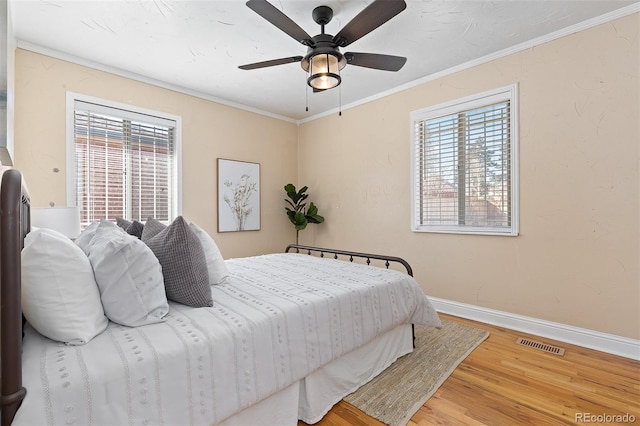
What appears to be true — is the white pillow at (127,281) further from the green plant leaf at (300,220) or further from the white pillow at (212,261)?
the green plant leaf at (300,220)

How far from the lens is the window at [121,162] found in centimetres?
303

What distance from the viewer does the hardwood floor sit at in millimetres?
1617

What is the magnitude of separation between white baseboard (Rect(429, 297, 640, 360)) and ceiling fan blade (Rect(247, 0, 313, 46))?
9.61ft

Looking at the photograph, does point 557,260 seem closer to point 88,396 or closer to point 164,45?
point 88,396

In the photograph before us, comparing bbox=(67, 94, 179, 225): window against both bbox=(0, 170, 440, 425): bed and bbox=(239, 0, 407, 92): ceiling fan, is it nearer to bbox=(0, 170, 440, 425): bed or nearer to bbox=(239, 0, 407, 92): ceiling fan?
bbox=(239, 0, 407, 92): ceiling fan

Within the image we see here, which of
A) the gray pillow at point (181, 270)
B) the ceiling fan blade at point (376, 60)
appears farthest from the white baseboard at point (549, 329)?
the gray pillow at point (181, 270)

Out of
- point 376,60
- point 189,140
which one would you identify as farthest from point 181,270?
point 189,140

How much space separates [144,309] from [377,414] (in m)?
1.30

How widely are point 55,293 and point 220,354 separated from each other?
0.61 m

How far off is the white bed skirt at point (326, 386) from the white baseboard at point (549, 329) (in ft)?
4.08

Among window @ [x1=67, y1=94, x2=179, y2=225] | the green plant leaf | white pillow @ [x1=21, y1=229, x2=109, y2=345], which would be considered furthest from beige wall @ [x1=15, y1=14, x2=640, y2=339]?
white pillow @ [x1=21, y1=229, x2=109, y2=345]

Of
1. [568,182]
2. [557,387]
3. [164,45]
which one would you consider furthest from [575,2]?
[164,45]

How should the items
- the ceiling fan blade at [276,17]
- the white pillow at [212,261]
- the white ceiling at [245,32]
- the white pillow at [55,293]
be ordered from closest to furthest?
1. the white pillow at [55,293]
2. the ceiling fan blade at [276,17]
3. the white pillow at [212,261]
4. the white ceiling at [245,32]

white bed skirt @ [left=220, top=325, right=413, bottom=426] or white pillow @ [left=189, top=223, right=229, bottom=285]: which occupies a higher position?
white pillow @ [left=189, top=223, right=229, bottom=285]
